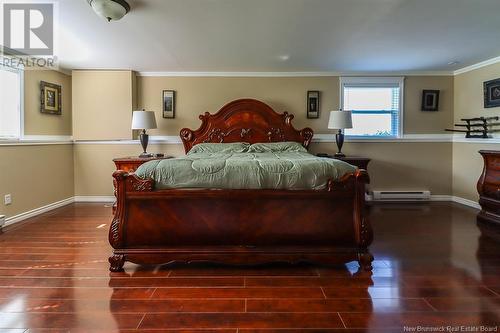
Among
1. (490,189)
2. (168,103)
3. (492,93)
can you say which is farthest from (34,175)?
(492,93)

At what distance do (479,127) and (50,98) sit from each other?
6.34 meters

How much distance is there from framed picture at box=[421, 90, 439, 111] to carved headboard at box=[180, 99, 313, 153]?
6.34ft

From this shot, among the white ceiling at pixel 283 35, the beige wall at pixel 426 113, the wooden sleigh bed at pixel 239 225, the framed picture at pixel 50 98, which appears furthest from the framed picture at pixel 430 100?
the framed picture at pixel 50 98

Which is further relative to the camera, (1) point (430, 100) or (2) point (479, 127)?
(1) point (430, 100)

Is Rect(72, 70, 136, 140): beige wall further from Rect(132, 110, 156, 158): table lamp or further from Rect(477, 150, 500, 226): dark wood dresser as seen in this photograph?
Rect(477, 150, 500, 226): dark wood dresser

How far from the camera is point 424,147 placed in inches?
203

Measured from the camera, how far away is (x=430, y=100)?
16.7 feet

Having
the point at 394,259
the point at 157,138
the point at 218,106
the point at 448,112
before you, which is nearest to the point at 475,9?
the point at 394,259

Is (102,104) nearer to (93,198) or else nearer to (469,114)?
(93,198)

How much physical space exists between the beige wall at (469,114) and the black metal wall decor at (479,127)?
0.32ft

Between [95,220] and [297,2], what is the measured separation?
11.2 ft

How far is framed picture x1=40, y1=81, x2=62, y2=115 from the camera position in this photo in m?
A: 4.42

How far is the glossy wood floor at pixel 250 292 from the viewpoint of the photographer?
5.64 ft

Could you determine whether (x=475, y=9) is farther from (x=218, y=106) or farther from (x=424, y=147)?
(x=218, y=106)
